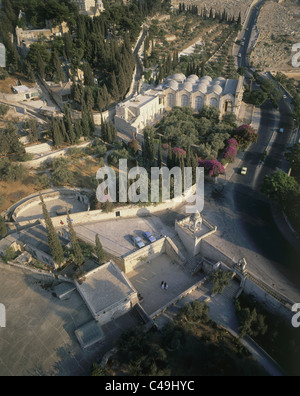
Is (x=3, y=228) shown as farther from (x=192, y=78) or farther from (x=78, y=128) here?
(x=192, y=78)

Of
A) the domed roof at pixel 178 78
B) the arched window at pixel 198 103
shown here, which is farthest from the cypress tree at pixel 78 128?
the domed roof at pixel 178 78

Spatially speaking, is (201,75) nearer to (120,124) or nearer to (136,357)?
(120,124)

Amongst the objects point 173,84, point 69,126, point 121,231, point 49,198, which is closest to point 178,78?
point 173,84

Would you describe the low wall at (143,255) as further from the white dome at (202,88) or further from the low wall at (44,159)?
the white dome at (202,88)

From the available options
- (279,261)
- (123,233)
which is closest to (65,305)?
(123,233)

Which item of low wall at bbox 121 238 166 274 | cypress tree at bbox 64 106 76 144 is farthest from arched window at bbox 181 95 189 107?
low wall at bbox 121 238 166 274

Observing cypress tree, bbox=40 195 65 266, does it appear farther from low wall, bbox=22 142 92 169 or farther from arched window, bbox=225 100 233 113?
arched window, bbox=225 100 233 113
